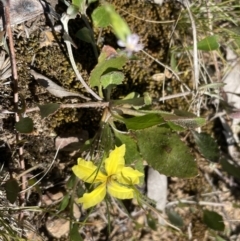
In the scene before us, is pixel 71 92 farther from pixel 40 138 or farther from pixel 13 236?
pixel 13 236

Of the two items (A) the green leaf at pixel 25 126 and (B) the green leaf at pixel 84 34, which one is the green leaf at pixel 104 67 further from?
(A) the green leaf at pixel 25 126

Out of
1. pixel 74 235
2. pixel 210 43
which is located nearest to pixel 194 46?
pixel 210 43

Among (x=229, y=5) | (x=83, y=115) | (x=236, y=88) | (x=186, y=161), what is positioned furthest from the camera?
(x=236, y=88)

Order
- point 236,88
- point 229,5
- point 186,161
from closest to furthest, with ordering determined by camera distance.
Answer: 1. point 186,161
2. point 229,5
3. point 236,88

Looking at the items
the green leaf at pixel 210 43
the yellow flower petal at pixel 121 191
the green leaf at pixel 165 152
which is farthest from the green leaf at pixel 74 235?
the green leaf at pixel 210 43

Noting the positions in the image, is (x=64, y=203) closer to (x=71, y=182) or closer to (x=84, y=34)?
(x=71, y=182)

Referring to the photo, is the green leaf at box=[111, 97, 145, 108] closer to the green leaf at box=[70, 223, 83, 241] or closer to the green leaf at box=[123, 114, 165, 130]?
the green leaf at box=[123, 114, 165, 130]

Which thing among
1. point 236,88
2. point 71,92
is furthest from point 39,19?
point 236,88

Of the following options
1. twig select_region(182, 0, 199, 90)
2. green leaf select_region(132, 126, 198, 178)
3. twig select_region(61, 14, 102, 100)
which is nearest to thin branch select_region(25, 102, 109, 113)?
twig select_region(61, 14, 102, 100)
